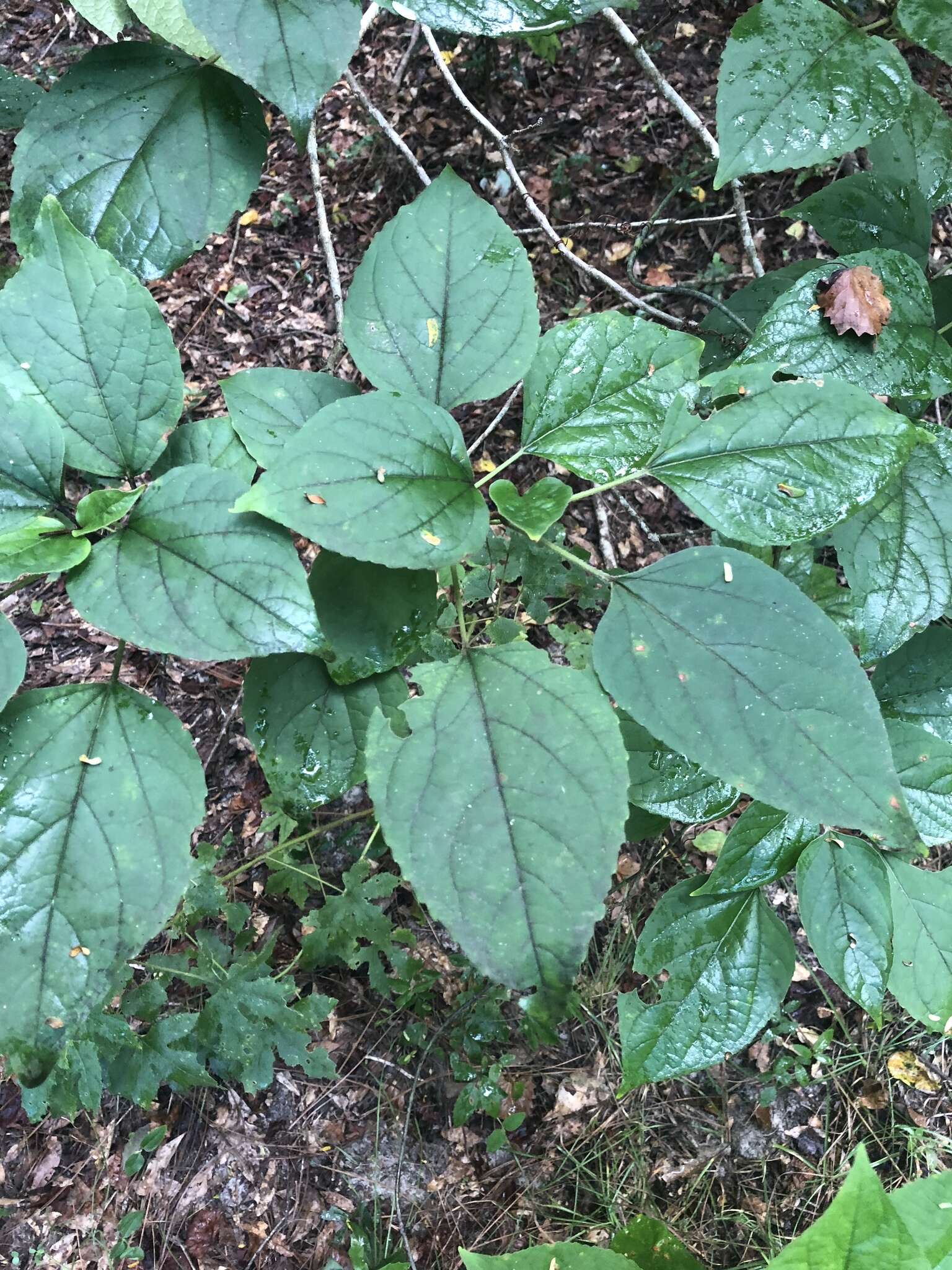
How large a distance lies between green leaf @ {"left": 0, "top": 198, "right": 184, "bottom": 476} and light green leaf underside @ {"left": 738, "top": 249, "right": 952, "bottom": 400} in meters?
1.06

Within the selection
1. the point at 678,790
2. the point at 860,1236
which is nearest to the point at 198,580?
the point at 678,790

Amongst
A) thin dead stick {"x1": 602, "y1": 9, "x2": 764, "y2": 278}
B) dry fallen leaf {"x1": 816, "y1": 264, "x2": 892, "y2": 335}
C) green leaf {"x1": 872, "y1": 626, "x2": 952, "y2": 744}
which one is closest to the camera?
dry fallen leaf {"x1": 816, "y1": 264, "x2": 892, "y2": 335}

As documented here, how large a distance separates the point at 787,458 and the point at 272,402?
2.71 feet

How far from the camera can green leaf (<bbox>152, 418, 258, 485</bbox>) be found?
1284 millimetres

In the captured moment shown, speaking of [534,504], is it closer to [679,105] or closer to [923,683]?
[923,683]

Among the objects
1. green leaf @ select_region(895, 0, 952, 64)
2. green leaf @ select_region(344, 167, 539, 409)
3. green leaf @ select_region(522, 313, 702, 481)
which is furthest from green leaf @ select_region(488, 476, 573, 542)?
green leaf @ select_region(895, 0, 952, 64)

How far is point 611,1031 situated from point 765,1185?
67 centimetres

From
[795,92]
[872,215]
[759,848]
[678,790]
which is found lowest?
[759,848]

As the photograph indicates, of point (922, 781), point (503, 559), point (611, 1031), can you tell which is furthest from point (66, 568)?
point (611, 1031)

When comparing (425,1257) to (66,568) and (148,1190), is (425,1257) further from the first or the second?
(66,568)

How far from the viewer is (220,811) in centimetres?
316

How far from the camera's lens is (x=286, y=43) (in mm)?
1176

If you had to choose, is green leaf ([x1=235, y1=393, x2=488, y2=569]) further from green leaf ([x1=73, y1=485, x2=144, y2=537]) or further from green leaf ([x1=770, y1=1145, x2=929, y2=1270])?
green leaf ([x1=770, y1=1145, x2=929, y2=1270])

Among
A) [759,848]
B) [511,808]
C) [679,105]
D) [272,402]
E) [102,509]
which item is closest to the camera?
[511,808]
